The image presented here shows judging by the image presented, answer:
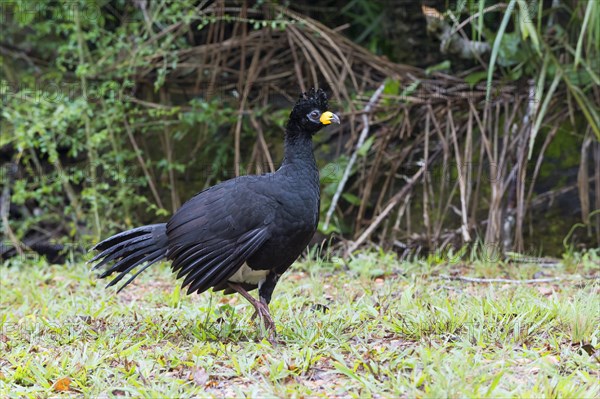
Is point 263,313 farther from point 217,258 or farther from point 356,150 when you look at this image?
point 356,150

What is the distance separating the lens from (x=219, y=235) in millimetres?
3943

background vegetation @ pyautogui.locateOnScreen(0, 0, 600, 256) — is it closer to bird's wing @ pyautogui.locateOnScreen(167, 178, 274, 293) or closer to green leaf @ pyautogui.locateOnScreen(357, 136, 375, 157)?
green leaf @ pyautogui.locateOnScreen(357, 136, 375, 157)

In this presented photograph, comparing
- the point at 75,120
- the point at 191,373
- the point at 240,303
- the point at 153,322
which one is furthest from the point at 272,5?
the point at 191,373

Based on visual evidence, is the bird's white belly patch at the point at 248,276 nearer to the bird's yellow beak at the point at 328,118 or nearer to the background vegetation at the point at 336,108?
the bird's yellow beak at the point at 328,118

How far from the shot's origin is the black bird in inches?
153

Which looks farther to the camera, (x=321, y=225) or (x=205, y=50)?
(x=205, y=50)

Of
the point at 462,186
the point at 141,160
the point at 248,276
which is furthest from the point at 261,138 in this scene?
the point at 248,276

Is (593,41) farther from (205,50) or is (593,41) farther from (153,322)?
(153,322)

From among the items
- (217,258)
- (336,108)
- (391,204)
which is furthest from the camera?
(336,108)

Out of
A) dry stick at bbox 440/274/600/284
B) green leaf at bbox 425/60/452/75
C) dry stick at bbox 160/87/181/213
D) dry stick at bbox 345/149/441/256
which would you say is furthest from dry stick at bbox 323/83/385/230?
→ dry stick at bbox 160/87/181/213

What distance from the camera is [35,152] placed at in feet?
26.2

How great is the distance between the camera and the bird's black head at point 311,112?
4.31 meters

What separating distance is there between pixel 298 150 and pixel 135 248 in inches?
42.1

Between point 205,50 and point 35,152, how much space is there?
214cm
